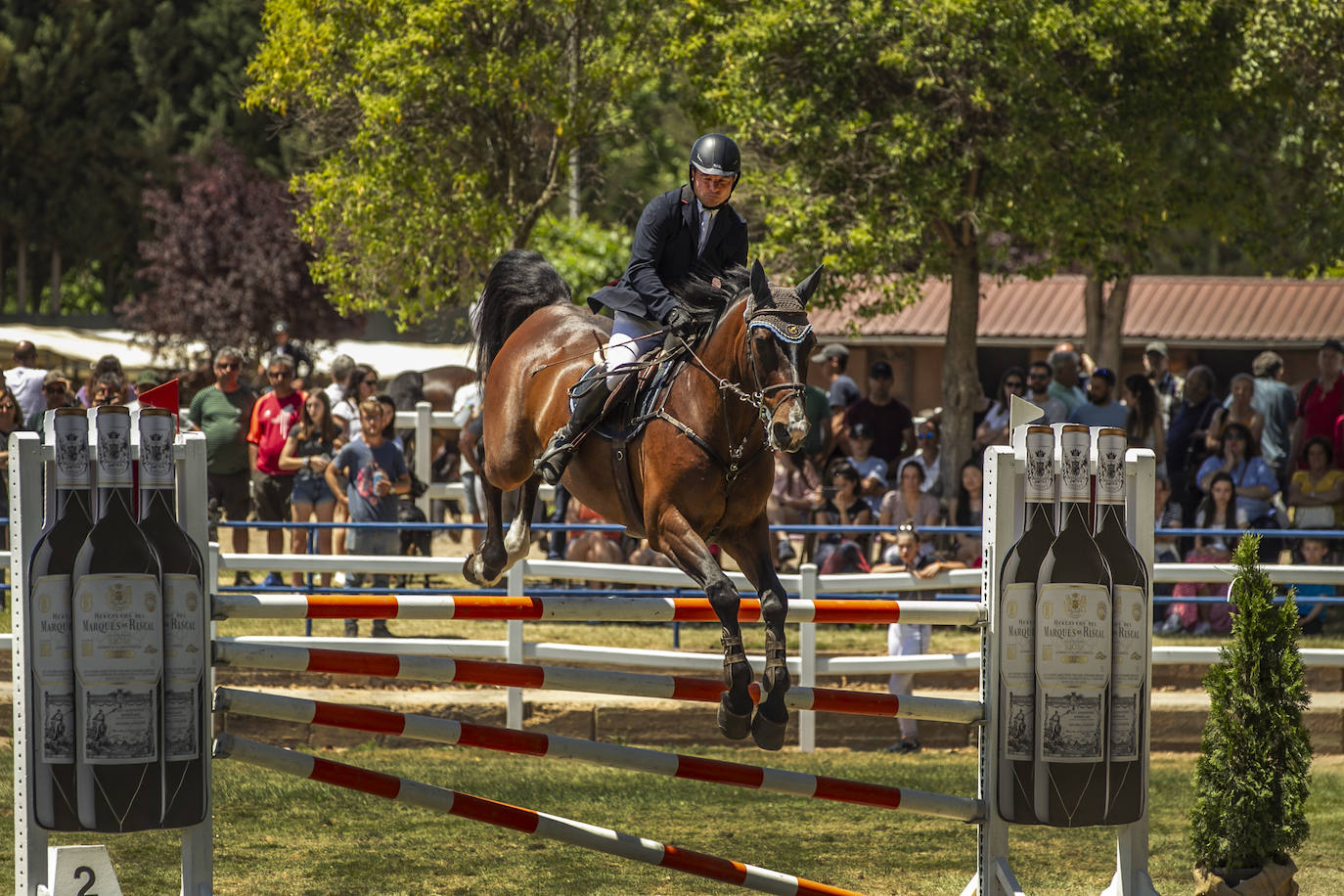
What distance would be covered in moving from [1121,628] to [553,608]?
1661 millimetres

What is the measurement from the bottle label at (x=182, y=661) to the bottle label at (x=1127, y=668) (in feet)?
8.21

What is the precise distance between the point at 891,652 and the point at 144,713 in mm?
6078

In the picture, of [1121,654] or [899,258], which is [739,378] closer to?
[1121,654]

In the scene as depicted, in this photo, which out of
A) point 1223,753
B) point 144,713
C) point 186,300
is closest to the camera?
point 144,713

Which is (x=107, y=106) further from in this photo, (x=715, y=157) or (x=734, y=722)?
(x=734, y=722)

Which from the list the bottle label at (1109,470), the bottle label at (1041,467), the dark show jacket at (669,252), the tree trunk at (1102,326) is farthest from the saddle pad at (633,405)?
the tree trunk at (1102,326)

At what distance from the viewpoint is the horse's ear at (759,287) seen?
197 inches

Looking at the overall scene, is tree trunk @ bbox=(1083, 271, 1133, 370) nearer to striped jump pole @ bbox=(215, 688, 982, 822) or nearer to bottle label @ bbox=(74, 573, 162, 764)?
striped jump pole @ bbox=(215, 688, 982, 822)

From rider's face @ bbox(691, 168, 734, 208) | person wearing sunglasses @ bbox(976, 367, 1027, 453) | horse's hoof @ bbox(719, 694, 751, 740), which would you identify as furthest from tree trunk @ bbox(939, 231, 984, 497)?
horse's hoof @ bbox(719, 694, 751, 740)

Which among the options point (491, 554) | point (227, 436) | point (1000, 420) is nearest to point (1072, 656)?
Result: point (491, 554)

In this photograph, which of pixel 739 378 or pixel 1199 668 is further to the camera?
pixel 1199 668

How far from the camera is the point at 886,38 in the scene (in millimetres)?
12664

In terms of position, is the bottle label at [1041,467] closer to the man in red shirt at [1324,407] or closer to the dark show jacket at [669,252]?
the dark show jacket at [669,252]

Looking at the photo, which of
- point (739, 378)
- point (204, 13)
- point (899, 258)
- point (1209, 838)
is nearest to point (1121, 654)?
point (1209, 838)
